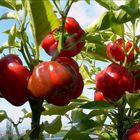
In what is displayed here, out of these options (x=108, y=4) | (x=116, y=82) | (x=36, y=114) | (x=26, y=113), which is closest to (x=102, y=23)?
(x=108, y=4)

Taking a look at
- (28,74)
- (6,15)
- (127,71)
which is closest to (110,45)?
(127,71)

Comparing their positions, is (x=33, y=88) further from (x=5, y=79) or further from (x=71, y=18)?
(x=71, y=18)

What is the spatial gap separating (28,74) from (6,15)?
458 mm

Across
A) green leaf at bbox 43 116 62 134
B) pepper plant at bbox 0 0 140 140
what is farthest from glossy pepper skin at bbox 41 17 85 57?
green leaf at bbox 43 116 62 134

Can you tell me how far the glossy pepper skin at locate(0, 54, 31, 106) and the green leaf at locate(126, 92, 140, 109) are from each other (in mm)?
406

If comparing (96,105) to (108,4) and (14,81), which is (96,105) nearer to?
(14,81)

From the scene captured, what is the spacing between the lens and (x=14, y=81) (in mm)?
1455

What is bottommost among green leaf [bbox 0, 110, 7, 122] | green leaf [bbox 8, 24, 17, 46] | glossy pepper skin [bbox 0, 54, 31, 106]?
green leaf [bbox 0, 110, 7, 122]

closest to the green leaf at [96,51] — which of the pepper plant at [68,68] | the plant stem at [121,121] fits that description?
the pepper plant at [68,68]

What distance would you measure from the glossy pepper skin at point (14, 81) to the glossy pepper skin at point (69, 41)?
0.58ft

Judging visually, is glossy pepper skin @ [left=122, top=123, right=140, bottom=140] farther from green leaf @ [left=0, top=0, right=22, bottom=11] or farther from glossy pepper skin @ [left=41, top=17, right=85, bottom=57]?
green leaf @ [left=0, top=0, right=22, bottom=11]

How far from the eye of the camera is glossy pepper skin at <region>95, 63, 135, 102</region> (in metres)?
1.82

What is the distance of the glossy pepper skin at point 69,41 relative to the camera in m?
1.53

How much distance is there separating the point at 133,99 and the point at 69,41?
36cm
